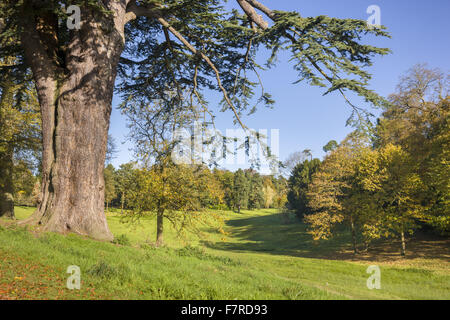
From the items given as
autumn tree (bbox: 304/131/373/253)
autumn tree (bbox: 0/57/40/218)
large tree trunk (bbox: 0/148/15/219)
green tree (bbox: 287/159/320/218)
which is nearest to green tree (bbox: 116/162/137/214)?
autumn tree (bbox: 0/57/40/218)

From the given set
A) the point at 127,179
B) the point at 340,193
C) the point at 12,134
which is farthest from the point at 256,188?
the point at 12,134

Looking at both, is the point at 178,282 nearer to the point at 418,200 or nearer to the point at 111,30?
Result: the point at 111,30

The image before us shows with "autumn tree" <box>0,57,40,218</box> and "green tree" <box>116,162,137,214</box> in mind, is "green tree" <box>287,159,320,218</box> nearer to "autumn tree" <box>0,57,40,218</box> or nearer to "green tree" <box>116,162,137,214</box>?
"green tree" <box>116,162,137,214</box>

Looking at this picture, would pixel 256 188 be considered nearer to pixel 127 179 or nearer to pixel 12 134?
pixel 127 179

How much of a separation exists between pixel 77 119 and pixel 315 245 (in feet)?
87.5

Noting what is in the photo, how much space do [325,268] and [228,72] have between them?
38.3ft

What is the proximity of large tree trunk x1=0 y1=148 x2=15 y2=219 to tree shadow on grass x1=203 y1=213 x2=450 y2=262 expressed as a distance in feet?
57.1

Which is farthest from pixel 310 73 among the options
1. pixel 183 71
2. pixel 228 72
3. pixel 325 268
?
pixel 325 268

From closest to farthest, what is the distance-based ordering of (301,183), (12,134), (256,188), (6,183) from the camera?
(12,134), (6,183), (256,188), (301,183)

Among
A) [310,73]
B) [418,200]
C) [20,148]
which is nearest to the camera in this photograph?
[310,73]

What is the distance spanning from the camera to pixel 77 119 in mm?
7027

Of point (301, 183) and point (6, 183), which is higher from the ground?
point (301, 183)

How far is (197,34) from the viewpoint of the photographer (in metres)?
9.69

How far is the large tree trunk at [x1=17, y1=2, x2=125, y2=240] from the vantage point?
6758mm
